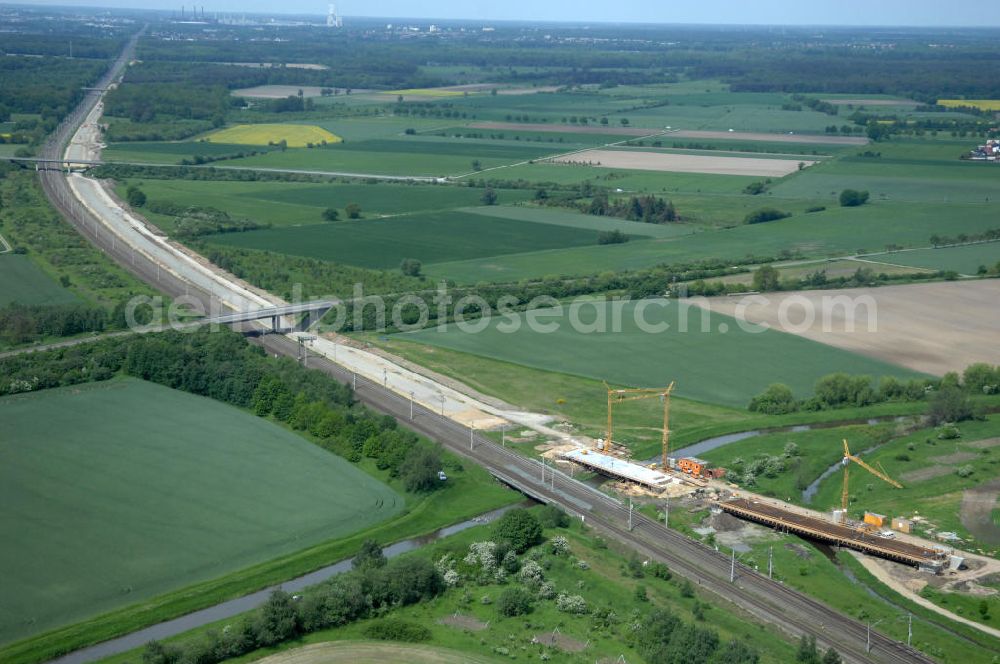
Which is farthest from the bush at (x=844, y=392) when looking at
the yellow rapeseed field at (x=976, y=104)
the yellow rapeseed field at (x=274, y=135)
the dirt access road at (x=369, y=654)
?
the yellow rapeseed field at (x=976, y=104)

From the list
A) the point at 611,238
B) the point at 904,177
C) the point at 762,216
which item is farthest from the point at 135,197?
the point at 904,177

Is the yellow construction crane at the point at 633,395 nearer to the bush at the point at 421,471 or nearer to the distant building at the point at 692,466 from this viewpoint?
the distant building at the point at 692,466

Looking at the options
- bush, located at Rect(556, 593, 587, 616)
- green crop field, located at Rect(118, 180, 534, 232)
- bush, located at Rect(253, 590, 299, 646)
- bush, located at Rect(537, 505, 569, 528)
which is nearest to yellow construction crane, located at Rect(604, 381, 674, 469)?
bush, located at Rect(537, 505, 569, 528)

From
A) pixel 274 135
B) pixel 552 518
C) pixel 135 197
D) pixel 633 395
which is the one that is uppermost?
pixel 274 135

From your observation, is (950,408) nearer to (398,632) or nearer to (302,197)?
(398,632)

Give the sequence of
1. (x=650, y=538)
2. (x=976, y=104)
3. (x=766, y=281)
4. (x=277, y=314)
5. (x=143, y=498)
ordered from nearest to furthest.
Answer: (x=650, y=538) < (x=143, y=498) < (x=277, y=314) < (x=766, y=281) < (x=976, y=104)

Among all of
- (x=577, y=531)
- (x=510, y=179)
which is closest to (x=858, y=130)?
(x=510, y=179)

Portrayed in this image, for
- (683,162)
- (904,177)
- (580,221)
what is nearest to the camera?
(580,221)
